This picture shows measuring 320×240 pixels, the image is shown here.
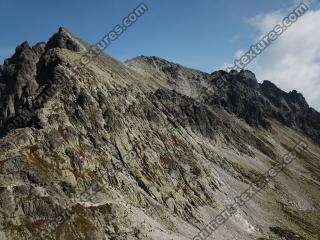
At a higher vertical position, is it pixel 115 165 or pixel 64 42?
pixel 64 42

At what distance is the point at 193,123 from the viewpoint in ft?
424

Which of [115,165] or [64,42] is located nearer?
[115,165]

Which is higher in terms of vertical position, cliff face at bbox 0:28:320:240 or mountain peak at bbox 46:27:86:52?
mountain peak at bbox 46:27:86:52

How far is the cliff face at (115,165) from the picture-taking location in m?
60.7

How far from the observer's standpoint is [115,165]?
77.9m

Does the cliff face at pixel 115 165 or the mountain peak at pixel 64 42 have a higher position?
the mountain peak at pixel 64 42

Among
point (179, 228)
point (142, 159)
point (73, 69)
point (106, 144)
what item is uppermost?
point (73, 69)

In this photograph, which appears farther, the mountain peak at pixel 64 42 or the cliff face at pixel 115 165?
the mountain peak at pixel 64 42

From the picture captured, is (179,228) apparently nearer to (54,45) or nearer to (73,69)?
(73,69)

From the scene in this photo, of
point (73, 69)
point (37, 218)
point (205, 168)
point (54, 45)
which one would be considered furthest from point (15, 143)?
point (54, 45)

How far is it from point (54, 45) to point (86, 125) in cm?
5517

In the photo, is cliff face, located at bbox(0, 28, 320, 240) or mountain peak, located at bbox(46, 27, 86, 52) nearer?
cliff face, located at bbox(0, 28, 320, 240)

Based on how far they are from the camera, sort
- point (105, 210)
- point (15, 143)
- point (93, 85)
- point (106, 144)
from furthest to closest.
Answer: point (93, 85) < point (106, 144) < point (15, 143) < point (105, 210)

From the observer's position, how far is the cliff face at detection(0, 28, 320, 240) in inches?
2391
